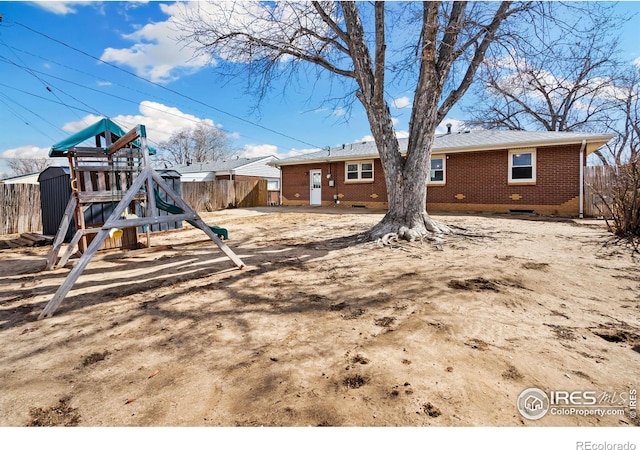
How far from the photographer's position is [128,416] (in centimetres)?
173

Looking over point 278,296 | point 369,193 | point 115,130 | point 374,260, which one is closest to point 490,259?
point 374,260

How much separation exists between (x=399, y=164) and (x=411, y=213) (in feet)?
3.68

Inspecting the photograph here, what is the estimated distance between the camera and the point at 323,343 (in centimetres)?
250

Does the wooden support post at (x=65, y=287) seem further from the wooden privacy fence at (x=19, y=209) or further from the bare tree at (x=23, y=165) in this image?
the bare tree at (x=23, y=165)

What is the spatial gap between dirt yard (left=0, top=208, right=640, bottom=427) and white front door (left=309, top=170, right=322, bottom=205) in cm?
1382

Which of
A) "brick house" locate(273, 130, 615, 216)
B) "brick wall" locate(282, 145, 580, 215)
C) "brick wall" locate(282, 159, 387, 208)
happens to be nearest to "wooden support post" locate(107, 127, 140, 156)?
"brick house" locate(273, 130, 615, 216)

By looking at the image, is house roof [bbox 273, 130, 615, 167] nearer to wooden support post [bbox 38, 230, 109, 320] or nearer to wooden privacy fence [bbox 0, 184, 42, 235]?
wooden privacy fence [bbox 0, 184, 42, 235]

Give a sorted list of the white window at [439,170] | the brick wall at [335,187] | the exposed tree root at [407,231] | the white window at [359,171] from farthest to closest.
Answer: the white window at [359,171] → the brick wall at [335,187] → the white window at [439,170] → the exposed tree root at [407,231]

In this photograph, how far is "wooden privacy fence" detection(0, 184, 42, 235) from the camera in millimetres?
9641

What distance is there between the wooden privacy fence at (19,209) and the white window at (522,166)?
17.4 m

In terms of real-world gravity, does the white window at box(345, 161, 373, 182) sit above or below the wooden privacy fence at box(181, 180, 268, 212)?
above

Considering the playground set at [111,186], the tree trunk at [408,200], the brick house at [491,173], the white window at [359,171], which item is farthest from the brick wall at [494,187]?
the playground set at [111,186]

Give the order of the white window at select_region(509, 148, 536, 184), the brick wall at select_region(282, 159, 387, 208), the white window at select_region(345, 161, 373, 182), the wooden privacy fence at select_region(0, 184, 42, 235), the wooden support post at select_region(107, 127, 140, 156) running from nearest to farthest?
the wooden support post at select_region(107, 127, 140, 156) → the wooden privacy fence at select_region(0, 184, 42, 235) → the white window at select_region(509, 148, 536, 184) → the brick wall at select_region(282, 159, 387, 208) → the white window at select_region(345, 161, 373, 182)

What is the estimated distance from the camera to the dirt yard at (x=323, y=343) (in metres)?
→ 1.76
